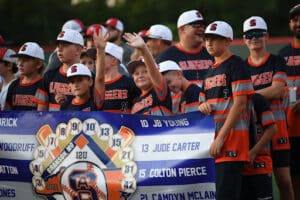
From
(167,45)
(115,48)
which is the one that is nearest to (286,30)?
(167,45)

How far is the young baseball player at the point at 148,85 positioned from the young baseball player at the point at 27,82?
1512 mm

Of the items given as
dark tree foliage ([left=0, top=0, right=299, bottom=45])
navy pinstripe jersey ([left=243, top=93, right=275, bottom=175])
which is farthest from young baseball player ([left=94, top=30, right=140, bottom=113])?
dark tree foliage ([left=0, top=0, right=299, bottom=45])

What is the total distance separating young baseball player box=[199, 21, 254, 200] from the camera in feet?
37.2

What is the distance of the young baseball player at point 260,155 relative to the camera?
11758 mm

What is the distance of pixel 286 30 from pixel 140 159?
22.7m

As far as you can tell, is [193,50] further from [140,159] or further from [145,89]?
[140,159]

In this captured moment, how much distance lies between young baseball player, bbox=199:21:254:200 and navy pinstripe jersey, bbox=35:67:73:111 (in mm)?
2433

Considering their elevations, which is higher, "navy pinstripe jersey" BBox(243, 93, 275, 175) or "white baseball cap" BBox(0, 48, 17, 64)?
"white baseball cap" BBox(0, 48, 17, 64)

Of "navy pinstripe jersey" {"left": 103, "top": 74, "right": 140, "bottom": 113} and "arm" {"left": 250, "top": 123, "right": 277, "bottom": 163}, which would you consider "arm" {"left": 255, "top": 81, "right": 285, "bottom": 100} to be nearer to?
"arm" {"left": 250, "top": 123, "right": 277, "bottom": 163}

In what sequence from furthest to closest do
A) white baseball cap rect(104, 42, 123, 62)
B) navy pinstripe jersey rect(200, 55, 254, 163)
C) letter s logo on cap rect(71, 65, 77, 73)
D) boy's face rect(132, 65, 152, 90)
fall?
white baseball cap rect(104, 42, 123, 62) → letter s logo on cap rect(71, 65, 77, 73) → boy's face rect(132, 65, 152, 90) → navy pinstripe jersey rect(200, 55, 254, 163)

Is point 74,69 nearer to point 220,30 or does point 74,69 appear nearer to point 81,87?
point 81,87

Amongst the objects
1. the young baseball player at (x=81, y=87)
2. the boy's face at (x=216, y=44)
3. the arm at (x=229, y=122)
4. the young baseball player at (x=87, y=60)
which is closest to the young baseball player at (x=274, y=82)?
the boy's face at (x=216, y=44)

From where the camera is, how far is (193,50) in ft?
45.4

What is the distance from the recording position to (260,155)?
11.9 meters
